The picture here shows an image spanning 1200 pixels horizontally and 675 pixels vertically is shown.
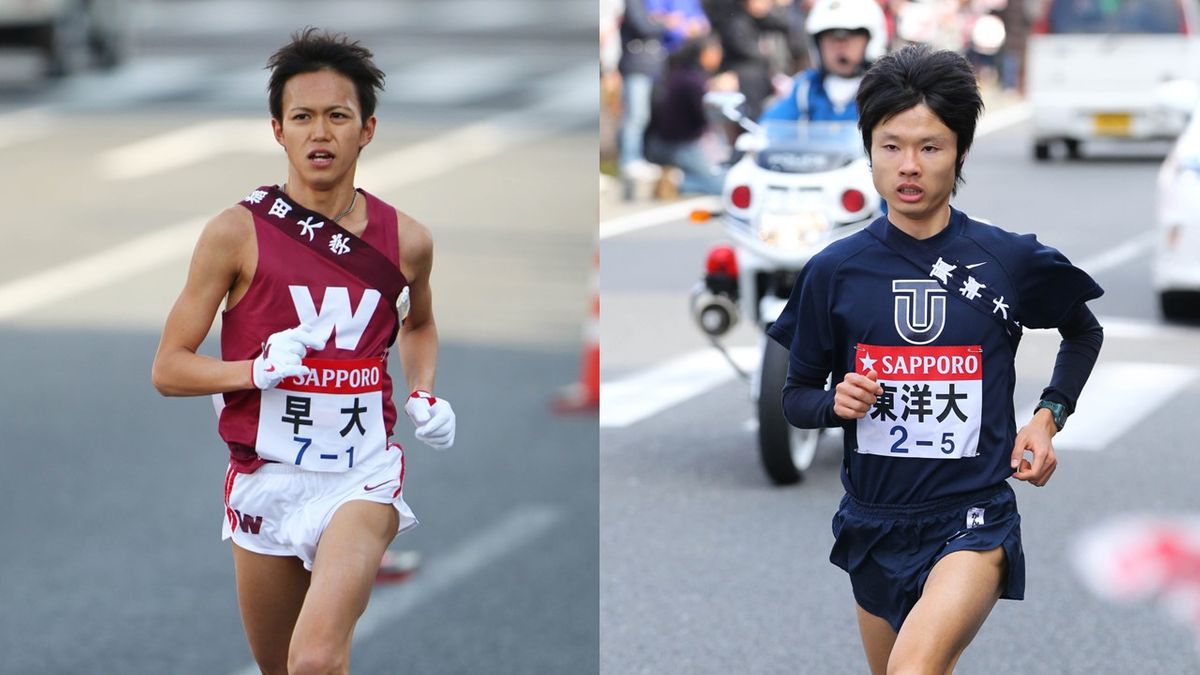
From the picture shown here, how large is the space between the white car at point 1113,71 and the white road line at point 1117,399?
43.9ft

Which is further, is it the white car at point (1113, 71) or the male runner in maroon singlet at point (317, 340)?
the white car at point (1113, 71)

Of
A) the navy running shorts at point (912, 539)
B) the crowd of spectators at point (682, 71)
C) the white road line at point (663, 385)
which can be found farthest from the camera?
the crowd of spectators at point (682, 71)

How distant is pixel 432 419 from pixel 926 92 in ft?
3.39

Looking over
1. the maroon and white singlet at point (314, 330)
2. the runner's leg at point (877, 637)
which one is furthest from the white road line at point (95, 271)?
the maroon and white singlet at point (314, 330)

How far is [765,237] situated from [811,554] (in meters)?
1.43

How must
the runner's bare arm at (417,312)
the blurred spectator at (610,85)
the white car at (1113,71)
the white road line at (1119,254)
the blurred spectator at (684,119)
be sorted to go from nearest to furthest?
the runner's bare arm at (417,312), the white road line at (1119,254), the blurred spectator at (684,119), the blurred spectator at (610,85), the white car at (1113,71)

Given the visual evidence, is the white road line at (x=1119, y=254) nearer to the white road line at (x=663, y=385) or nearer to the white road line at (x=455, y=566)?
the white road line at (x=663, y=385)

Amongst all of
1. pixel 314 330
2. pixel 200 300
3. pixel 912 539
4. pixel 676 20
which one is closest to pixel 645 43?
pixel 676 20

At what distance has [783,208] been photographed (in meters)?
8.01

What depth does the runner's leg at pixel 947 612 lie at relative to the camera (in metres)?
3.36

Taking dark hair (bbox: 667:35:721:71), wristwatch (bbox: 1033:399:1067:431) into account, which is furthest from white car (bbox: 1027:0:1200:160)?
wristwatch (bbox: 1033:399:1067:431)

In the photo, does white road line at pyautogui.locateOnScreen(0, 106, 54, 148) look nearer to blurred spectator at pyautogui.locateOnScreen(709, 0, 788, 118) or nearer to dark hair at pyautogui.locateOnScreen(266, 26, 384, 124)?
blurred spectator at pyautogui.locateOnScreen(709, 0, 788, 118)

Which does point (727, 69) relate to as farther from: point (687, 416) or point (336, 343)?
point (336, 343)

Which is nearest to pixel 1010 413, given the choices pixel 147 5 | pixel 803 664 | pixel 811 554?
pixel 803 664
